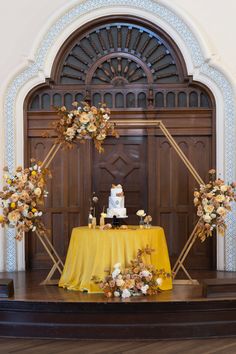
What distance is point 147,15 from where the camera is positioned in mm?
8133

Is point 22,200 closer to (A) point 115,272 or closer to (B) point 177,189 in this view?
(A) point 115,272

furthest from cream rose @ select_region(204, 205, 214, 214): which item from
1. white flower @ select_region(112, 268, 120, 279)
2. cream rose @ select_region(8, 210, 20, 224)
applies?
cream rose @ select_region(8, 210, 20, 224)

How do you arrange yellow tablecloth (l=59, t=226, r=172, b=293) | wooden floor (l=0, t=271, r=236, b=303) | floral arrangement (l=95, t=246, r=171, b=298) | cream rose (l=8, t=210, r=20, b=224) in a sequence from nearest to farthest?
wooden floor (l=0, t=271, r=236, b=303) → floral arrangement (l=95, t=246, r=171, b=298) → yellow tablecloth (l=59, t=226, r=172, b=293) → cream rose (l=8, t=210, r=20, b=224)

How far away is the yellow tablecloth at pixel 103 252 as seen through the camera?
622cm

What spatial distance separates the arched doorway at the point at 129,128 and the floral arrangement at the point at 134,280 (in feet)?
7.36

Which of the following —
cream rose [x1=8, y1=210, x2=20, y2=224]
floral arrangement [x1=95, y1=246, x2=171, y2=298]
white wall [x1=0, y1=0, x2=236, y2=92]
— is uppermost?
white wall [x1=0, y1=0, x2=236, y2=92]

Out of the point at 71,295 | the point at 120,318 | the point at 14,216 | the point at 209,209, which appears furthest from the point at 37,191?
the point at 209,209

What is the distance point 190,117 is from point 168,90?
49 cm

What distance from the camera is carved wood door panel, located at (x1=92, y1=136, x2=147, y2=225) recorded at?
27.7ft

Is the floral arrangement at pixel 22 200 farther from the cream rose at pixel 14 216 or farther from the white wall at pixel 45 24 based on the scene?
the white wall at pixel 45 24

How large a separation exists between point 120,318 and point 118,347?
380 mm

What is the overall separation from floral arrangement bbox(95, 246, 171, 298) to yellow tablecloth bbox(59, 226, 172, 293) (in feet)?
0.45

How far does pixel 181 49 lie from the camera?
8.16 metres

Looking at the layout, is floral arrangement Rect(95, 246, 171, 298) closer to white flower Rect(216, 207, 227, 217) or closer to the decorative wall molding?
white flower Rect(216, 207, 227, 217)
